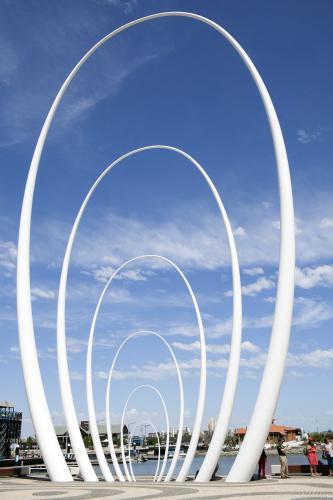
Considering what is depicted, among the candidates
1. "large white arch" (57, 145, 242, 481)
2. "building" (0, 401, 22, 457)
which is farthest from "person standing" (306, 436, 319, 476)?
"building" (0, 401, 22, 457)

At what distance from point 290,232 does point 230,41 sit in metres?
8.61

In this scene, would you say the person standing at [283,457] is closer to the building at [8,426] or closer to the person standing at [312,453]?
the person standing at [312,453]

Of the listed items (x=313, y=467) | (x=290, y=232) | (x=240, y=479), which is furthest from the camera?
(x=313, y=467)

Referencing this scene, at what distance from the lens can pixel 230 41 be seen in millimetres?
19484

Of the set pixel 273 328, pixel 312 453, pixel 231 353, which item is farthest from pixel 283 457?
pixel 273 328

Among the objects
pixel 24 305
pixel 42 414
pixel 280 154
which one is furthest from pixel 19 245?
pixel 280 154

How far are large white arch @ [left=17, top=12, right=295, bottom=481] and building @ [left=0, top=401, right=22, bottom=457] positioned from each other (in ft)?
230

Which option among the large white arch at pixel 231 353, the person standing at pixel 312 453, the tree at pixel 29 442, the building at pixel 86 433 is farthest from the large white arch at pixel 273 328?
the tree at pixel 29 442

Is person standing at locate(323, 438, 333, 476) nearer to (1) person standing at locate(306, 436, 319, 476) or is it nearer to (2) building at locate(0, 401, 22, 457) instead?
(1) person standing at locate(306, 436, 319, 476)

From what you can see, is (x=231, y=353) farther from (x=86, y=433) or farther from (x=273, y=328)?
(x=86, y=433)

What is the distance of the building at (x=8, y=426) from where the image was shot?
8269cm

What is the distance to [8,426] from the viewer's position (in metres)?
88.2

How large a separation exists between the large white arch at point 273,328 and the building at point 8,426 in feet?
230

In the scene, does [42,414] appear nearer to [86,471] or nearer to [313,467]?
[86,471]
